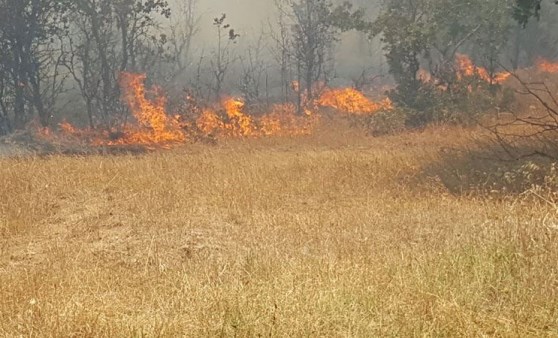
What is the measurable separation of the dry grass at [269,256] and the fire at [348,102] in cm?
1619

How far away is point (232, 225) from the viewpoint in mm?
6961

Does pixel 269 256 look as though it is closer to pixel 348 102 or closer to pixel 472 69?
pixel 348 102

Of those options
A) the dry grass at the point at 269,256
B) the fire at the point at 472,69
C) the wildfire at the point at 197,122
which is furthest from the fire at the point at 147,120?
the fire at the point at 472,69

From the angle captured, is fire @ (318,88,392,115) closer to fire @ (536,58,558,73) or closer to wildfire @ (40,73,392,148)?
wildfire @ (40,73,392,148)

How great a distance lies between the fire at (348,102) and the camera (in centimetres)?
2622

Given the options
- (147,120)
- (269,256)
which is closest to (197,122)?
(147,120)

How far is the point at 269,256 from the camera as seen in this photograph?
202 inches

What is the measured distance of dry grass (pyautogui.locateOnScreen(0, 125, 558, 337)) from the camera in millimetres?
3285

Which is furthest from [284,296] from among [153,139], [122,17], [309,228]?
[122,17]

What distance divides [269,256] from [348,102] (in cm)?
2364

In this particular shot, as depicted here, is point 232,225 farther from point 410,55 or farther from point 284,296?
point 410,55

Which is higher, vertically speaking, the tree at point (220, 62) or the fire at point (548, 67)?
the tree at point (220, 62)

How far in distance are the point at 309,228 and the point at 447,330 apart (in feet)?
11.5

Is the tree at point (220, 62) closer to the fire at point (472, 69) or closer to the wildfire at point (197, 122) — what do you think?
the wildfire at point (197, 122)
